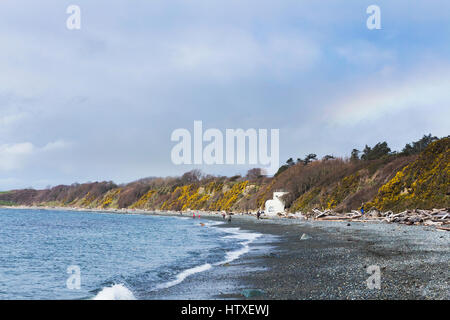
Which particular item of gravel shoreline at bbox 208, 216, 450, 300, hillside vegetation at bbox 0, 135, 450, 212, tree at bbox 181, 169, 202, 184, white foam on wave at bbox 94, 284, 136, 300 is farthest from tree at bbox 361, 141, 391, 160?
tree at bbox 181, 169, 202, 184

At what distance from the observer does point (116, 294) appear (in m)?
12.9

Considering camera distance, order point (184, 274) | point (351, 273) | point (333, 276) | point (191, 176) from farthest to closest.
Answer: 1. point (191, 176)
2. point (184, 274)
3. point (351, 273)
4. point (333, 276)

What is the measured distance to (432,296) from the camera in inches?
348

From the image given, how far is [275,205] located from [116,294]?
76546 millimetres

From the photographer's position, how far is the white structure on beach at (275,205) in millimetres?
86213

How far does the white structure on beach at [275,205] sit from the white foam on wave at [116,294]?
72.9 metres

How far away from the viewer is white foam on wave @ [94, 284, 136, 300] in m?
12.5

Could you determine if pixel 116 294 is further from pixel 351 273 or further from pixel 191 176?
pixel 191 176

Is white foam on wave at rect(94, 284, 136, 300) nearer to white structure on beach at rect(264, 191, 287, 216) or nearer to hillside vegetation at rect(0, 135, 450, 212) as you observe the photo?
hillside vegetation at rect(0, 135, 450, 212)

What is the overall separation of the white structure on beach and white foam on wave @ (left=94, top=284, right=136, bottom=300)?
72.9m

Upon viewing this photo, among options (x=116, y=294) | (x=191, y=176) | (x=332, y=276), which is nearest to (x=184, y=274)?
(x=116, y=294)

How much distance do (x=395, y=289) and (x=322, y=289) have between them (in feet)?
6.33
